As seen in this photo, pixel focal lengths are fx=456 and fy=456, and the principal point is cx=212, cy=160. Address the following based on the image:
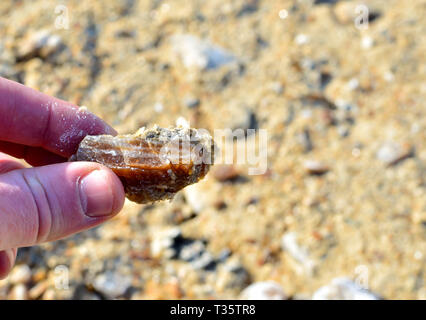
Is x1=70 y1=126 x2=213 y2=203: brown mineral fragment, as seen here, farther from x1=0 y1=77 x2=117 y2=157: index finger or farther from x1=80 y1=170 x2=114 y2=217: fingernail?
x1=0 y1=77 x2=117 y2=157: index finger

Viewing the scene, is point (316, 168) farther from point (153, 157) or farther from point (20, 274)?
point (20, 274)

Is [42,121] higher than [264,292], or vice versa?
[42,121]

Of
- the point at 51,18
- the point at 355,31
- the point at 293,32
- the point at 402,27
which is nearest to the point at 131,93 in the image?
the point at 51,18

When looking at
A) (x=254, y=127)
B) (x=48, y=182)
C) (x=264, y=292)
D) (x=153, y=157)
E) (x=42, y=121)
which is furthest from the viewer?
(x=254, y=127)

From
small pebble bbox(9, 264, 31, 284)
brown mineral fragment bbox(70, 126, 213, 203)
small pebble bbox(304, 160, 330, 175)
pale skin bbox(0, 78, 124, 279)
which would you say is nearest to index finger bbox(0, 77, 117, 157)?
pale skin bbox(0, 78, 124, 279)

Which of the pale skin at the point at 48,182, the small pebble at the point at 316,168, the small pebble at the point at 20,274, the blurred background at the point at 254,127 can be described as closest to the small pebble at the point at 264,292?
the blurred background at the point at 254,127

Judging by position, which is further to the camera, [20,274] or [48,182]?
[20,274]

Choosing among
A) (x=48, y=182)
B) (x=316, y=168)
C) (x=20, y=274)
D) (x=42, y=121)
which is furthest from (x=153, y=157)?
(x=316, y=168)

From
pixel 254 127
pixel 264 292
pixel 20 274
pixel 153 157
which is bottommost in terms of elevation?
pixel 264 292

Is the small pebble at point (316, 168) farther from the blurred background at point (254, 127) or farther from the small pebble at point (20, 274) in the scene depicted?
the small pebble at point (20, 274)
